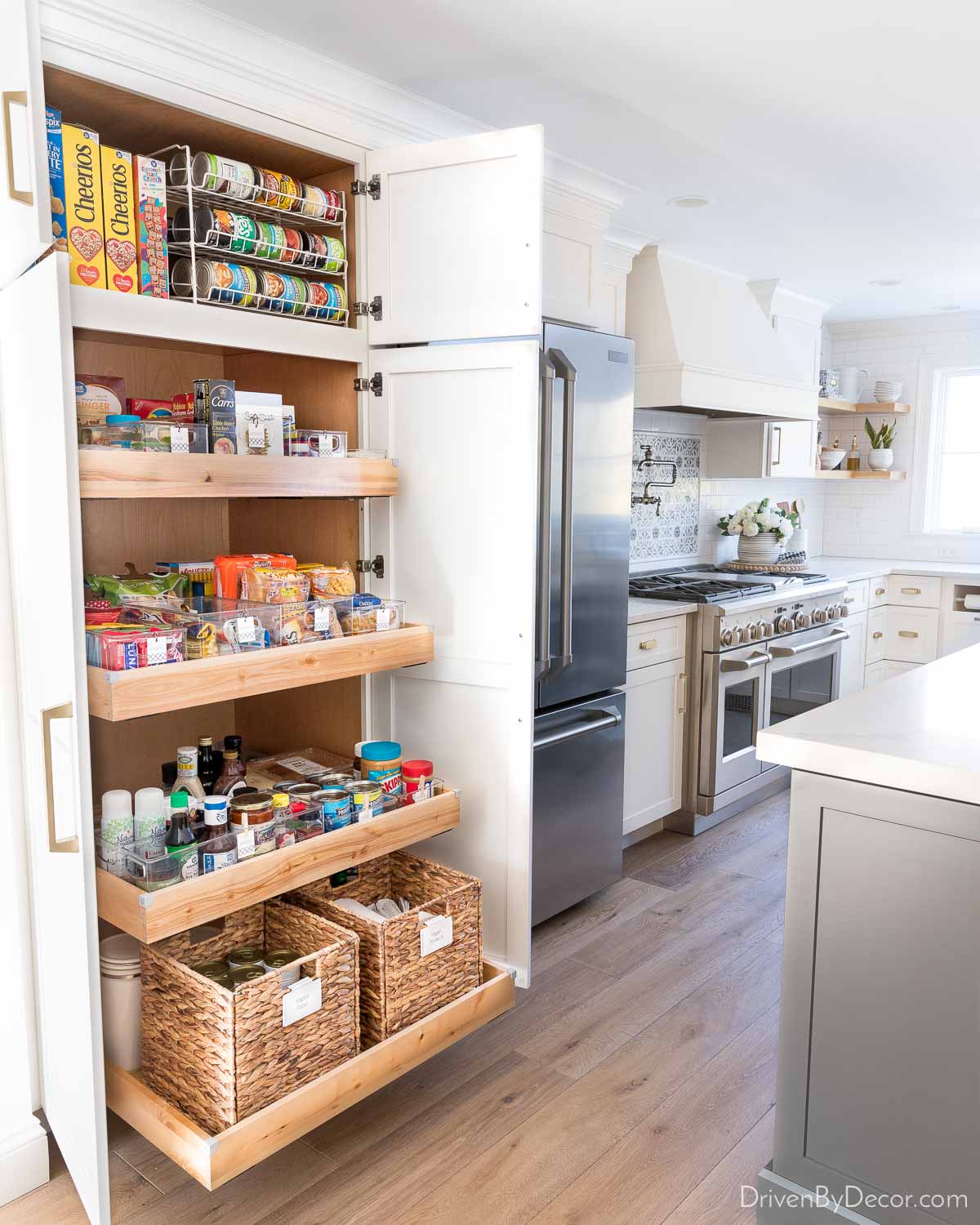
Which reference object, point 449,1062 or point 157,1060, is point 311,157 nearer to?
point 157,1060

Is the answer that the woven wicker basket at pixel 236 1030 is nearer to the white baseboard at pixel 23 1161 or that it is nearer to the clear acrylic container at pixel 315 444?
the white baseboard at pixel 23 1161

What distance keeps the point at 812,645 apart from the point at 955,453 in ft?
7.97

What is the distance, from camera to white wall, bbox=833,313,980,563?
239 inches

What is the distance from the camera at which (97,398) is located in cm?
217

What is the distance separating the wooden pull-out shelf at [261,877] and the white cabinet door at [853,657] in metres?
3.37

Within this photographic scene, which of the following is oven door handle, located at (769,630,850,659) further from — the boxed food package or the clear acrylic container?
the boxed food package

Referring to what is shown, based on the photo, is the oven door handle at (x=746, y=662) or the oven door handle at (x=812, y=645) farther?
the oven door handle at (x=812, y=645)

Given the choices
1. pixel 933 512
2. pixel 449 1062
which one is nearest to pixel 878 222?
pixel 933 512

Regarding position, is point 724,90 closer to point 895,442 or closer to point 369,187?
point 369,187

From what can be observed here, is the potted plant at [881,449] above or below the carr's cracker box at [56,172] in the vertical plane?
below

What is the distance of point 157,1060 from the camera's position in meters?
2.04

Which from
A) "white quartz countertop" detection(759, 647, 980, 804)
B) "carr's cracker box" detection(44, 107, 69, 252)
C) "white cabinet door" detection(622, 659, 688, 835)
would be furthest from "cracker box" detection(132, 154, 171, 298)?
"white cabinet door" detection(622, 659, 688, 835)

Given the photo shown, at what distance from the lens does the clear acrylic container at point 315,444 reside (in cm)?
244

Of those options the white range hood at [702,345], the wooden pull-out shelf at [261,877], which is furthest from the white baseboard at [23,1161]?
the white range hood at [702,345]
